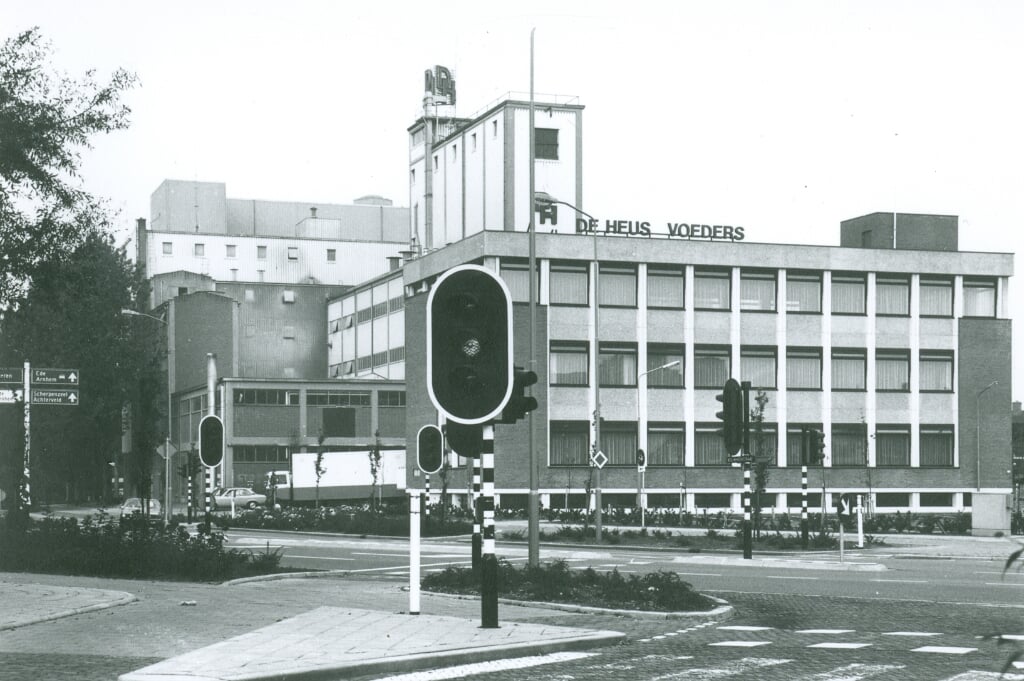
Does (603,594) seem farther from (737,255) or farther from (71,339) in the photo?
(71,339)

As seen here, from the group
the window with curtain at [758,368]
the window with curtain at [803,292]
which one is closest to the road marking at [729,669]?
the window with curtain at [758,368]

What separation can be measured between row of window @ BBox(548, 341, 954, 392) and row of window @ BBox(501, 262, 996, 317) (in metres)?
2.12

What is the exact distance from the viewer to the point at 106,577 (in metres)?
20.5

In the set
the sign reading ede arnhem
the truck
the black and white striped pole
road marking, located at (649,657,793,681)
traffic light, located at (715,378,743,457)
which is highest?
the sign reading ede arnhem

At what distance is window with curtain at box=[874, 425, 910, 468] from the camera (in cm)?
7062

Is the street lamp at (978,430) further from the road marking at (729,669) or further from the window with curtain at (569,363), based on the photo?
the road marking at (729,669)

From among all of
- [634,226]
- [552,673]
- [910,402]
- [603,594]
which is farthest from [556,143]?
[552,673]

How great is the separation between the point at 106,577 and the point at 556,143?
191 ft

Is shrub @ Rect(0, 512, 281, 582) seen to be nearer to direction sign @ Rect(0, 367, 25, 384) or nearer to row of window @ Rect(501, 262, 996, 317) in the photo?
direction sign @ Rect(0, 367, 25, 384)

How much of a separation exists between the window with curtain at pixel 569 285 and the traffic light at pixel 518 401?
52294 mm

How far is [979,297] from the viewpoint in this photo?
72688 millimetres

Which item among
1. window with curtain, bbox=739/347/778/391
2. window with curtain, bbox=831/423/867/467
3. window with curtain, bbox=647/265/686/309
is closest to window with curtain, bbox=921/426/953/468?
window with curtain, bbox=831/423/867/467

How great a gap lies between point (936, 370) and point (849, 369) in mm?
5039

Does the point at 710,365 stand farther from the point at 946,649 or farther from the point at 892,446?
the point at 946,649
